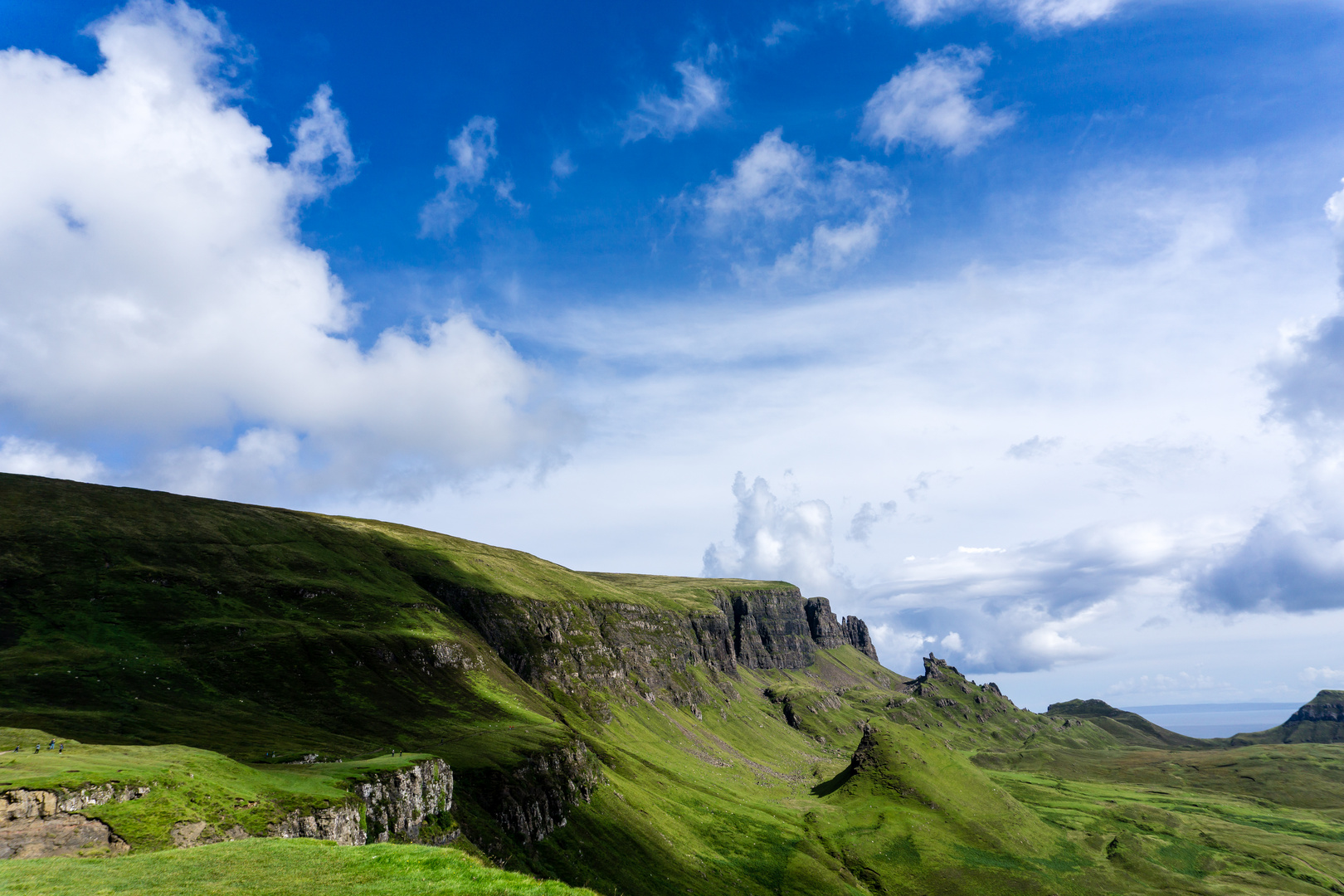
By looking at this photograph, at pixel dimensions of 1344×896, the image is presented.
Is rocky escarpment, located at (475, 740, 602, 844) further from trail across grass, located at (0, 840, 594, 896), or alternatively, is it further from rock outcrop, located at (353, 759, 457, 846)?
trail across grass, located at (0, 840, 594, 896)

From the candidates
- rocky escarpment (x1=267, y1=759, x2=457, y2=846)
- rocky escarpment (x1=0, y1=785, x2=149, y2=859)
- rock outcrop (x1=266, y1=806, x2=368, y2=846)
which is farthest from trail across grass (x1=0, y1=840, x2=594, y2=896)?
rocky escarpment (x1=267, y1=759, x2=457, y2=846)

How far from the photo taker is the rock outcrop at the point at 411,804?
86000mm

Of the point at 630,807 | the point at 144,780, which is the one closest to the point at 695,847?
the point at 630,807

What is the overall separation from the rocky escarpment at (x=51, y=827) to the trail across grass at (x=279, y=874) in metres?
10.4

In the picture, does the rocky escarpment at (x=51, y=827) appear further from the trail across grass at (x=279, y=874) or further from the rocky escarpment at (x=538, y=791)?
the rocky escarpment at (x=538, y=791)

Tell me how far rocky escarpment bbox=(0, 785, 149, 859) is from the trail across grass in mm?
10424

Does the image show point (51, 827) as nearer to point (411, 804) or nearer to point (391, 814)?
point (391, 814)

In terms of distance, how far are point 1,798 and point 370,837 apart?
41.0 metres

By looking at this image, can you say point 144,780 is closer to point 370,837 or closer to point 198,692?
point 370,837

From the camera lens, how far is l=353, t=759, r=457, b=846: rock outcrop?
8600 cm

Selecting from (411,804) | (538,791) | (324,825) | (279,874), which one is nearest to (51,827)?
(324,825)

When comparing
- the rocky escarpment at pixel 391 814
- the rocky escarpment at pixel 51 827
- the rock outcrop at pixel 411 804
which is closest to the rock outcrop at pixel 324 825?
the rocky escarpment at pixel 391 814

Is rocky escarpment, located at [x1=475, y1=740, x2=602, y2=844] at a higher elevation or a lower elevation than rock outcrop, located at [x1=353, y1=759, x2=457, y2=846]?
lower

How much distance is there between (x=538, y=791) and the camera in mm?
128875
